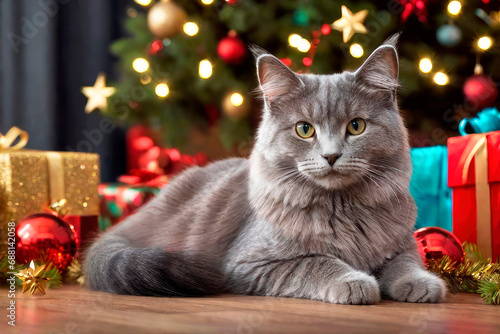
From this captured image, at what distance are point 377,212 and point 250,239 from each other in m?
0.37

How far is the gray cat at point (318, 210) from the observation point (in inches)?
54.9

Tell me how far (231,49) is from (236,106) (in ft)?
0.96

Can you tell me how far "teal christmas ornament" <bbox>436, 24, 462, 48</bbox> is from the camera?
103 inches

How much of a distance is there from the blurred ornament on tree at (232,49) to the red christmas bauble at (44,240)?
1.30 metres

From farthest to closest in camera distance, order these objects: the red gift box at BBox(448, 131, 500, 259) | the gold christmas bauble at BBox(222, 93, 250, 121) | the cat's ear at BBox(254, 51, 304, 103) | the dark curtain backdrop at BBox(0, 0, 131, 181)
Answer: the dark curtain backdrop at BBox(0, 0, 131, 181)
the gold christmas bauble at BBox(222, 93, 250, 121)
the red gift box at BBox(448, 131, 500, 259)
the cat's ear at BBox(254, 51, 304, 103)

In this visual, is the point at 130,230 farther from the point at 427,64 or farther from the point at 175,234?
the point at 427,64

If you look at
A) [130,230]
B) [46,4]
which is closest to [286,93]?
[130,230]

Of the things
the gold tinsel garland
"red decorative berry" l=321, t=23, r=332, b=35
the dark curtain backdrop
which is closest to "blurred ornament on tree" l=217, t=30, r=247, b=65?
"red decorative berry" l=321, t=23, r=332, b=35

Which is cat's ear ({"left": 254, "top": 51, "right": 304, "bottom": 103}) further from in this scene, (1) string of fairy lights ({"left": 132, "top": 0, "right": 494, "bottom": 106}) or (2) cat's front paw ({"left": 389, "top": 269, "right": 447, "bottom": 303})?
(1) string of fairy lights ({"left": 132, "top": 0, "right": 494, "bottom": 106})

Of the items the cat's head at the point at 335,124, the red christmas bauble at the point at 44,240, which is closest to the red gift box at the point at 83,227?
the red christmas bauble at the point at 44,240

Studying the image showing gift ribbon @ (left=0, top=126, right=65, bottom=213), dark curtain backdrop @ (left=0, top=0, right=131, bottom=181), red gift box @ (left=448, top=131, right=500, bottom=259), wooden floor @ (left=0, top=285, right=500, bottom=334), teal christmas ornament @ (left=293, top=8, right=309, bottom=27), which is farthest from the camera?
dark curtain backdrop @ (left=0, top=0, right=131, bottom=181)

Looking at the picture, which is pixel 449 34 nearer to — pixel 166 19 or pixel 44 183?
pixel 166 19

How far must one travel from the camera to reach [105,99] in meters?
3.02

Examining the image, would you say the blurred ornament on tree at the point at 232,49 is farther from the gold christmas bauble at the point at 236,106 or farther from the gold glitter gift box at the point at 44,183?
the gold glitter gift box at the point at 44,183
